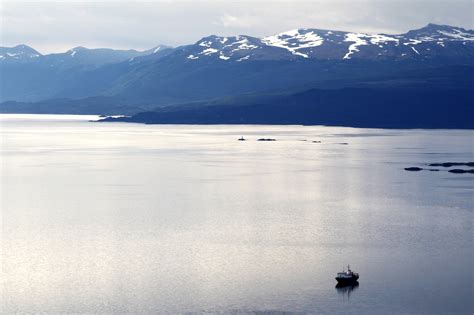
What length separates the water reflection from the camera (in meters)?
47.0

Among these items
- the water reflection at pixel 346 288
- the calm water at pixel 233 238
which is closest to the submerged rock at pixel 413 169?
the calm water at pixel 233 238

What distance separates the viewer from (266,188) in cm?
9506

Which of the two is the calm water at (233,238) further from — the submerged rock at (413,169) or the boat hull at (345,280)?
the submerged rock at (413,169)

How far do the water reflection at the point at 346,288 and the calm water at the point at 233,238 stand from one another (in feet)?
0.63

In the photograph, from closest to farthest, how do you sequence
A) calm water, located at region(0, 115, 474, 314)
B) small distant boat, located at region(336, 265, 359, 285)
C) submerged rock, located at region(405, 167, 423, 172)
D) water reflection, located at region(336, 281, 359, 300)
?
calm water, located at region(0, 115, 474, 314)
water reflection, located at region(336, 281, 359, 300)
small distant boat, located at region(336, 265, 359, 285)
submerged rock, located at region(405, 167, 423, 172)

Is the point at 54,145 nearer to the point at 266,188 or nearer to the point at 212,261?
the point at 266,188

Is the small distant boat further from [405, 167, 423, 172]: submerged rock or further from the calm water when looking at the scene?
[405, 167, 423, 172]: submerged rock

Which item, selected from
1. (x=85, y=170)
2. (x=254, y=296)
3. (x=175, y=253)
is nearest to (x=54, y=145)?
(x=85, y=170)

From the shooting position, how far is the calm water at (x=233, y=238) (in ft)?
152

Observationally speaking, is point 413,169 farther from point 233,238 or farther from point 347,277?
point 347,277

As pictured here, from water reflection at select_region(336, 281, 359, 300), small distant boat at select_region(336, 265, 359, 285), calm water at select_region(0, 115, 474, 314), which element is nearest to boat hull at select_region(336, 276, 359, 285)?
small distant boat at select_region(336, 265, 359, 285)

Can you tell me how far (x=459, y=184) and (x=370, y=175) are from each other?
14834 millimetres

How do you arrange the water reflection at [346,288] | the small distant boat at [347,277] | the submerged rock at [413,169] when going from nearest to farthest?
the water reflection at [346,288]
the small distant boat at [347,277]
the submerged rock at [413,169]

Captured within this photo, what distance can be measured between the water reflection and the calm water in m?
0.19
